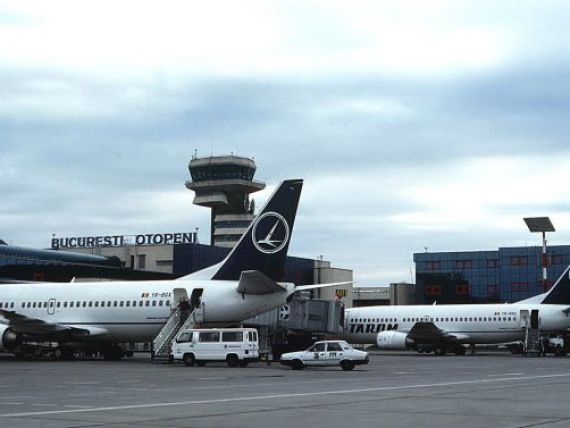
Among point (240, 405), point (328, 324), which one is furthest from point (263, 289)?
point (240, 405)

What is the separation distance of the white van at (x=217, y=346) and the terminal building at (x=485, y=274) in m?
90.8

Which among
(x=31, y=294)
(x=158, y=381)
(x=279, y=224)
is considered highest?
(x=279, y=224)

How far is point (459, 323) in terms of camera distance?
69125mm

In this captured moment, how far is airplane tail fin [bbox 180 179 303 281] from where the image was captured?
45.5 meters

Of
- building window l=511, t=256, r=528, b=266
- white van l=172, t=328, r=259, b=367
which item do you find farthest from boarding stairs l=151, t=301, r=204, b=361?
building window l=511, t=256, r=528, b=266

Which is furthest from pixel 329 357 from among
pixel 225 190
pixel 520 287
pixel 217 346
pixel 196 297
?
pixel 225 190

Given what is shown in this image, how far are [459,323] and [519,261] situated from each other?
211ft

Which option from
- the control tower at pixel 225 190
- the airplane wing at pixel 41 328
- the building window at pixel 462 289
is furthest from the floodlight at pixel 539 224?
the control tower at pixel 225 190

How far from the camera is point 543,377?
105ft

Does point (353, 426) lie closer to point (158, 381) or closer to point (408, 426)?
point (408, 426)

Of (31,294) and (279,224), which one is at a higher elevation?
(279,224)

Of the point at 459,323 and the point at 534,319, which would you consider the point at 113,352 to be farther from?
the point at 534,319

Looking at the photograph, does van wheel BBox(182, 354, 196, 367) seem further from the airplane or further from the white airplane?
the white airplane

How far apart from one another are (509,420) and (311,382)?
12861 mm
